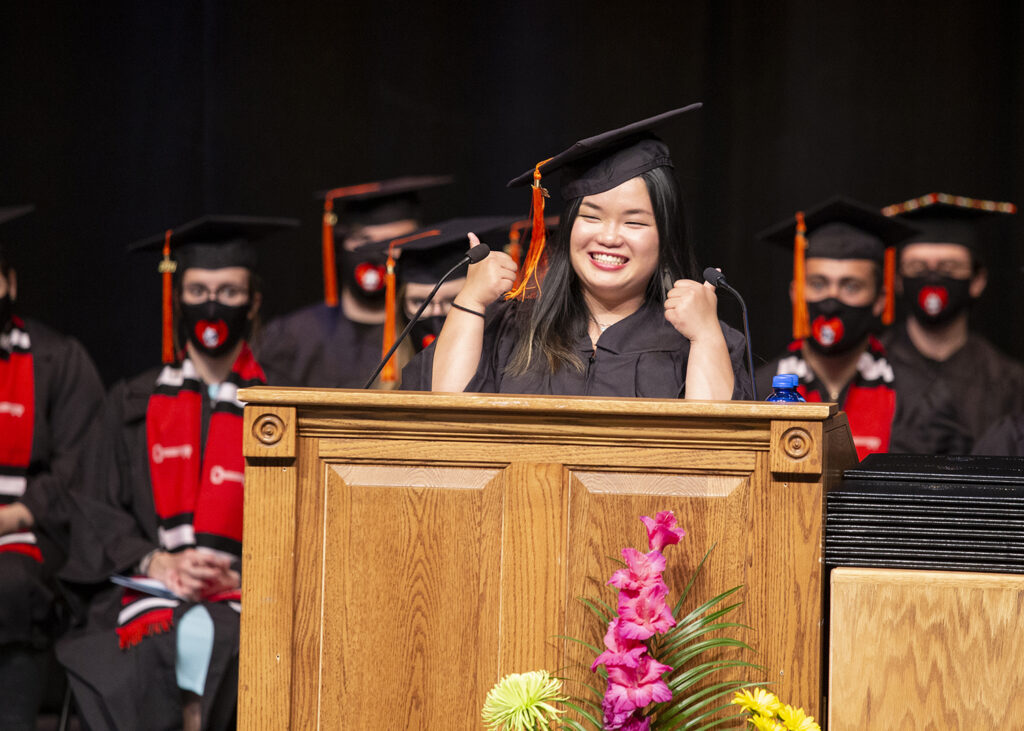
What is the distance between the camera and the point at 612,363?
7.60ft

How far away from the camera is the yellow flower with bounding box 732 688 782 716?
4.67 feet

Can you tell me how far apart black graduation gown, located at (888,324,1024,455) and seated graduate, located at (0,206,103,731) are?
2.97 meters

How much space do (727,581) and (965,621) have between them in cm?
31

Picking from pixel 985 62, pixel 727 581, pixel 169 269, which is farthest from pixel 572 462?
pixel 985 62

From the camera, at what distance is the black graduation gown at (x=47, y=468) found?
12.4 ft

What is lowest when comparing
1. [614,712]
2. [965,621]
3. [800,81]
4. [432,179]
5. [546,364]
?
[614,712]

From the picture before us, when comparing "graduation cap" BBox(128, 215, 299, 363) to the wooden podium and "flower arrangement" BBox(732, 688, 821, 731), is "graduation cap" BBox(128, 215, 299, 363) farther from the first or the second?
"flower arrangement" BBox(732, 688, 821, 731)

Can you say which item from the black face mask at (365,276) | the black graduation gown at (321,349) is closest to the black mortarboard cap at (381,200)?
the black face mask at (365,276)

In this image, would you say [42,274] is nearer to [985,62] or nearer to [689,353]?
[689,353]

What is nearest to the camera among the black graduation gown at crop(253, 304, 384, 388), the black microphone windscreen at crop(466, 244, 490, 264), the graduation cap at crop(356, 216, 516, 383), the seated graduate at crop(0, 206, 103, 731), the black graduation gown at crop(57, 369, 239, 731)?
the black microphone windscreen at crop(466, 244, 490, 264)

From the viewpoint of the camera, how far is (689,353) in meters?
2.24

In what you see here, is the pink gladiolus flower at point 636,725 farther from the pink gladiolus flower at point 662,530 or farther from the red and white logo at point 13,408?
the red and white logo at point 13,408

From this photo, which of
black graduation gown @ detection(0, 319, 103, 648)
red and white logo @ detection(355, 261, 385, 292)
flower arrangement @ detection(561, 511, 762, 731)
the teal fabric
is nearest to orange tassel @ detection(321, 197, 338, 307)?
red and white logo @ detection(355, 261, 385, 292)

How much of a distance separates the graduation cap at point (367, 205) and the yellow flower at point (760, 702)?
338 cm
